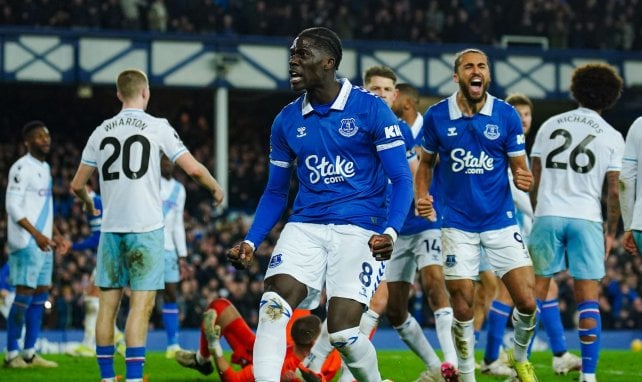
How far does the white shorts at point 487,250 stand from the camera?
27.4 feet

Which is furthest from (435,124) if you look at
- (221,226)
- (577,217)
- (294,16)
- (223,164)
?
(294,16)

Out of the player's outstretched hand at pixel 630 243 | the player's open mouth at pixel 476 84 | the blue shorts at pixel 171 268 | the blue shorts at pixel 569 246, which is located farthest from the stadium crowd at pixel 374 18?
the player's outstretched hand at pixel 630 243

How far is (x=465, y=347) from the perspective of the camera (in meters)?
8.34

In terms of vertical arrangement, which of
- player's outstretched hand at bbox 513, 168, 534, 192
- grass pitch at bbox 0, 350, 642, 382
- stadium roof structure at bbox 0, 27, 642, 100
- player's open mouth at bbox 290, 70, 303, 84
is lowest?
grass pitch at bbox 0, 350, 642, 382

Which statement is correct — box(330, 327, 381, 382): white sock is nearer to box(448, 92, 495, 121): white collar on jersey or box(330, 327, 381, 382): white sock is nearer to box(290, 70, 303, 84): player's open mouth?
box(290, 70, 303, 84): player's open mouth

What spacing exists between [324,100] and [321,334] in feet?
7.86

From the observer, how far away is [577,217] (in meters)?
9.42

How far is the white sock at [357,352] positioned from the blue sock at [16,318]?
589 cm

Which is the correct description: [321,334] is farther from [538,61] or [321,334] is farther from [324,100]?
[538,61]

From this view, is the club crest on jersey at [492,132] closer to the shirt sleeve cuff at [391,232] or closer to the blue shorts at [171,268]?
the shirt sleeve cuff at [391,232]

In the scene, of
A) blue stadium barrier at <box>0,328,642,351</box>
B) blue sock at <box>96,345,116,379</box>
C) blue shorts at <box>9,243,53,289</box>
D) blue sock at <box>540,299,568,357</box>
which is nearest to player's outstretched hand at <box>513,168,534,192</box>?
blue sock at <box>540,299,568,357</box>

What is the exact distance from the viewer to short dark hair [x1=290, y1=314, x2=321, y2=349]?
330 inches

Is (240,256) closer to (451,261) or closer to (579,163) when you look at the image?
(451,261)

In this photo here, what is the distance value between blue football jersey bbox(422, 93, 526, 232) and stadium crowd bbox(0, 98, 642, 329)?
1069cm
